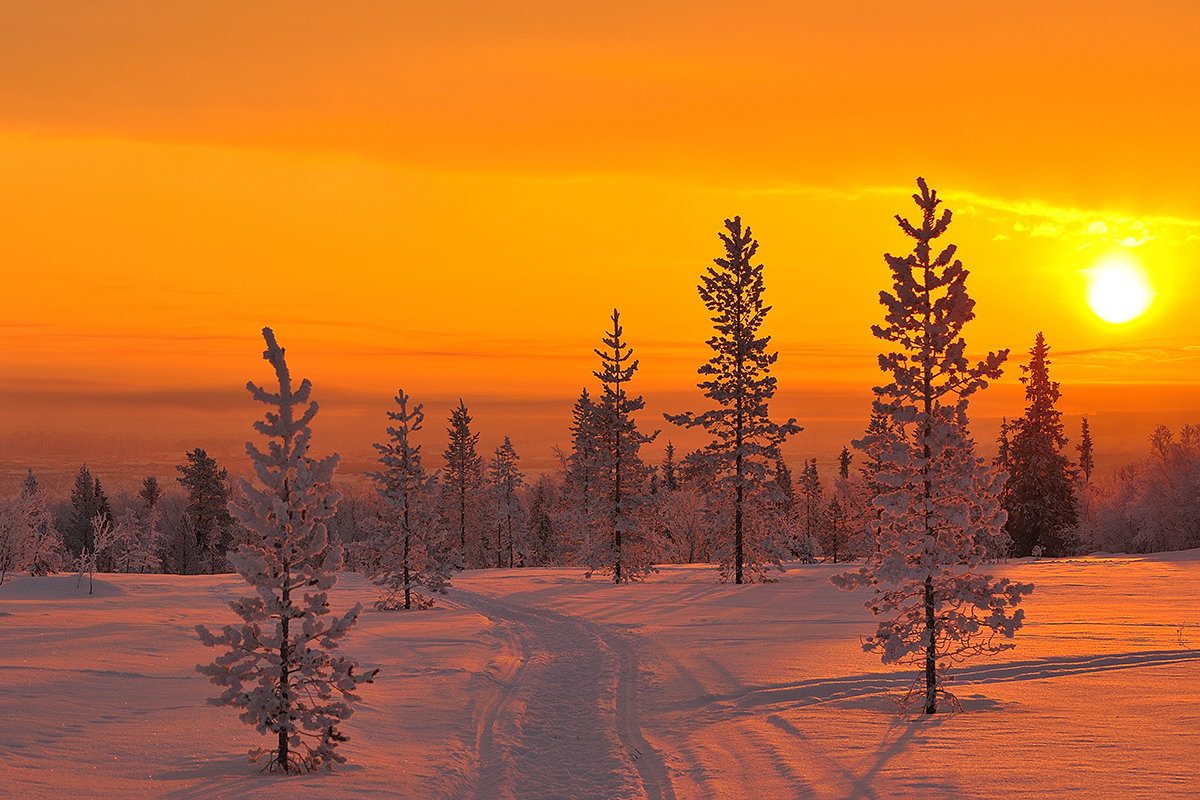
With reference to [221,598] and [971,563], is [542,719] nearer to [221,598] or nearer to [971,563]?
[971,563]

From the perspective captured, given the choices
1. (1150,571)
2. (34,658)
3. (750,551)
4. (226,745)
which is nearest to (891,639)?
(226,745)

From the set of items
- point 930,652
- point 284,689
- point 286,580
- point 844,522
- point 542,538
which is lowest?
point 542,538

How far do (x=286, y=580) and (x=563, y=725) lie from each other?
5.81 m

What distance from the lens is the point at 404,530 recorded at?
123ft

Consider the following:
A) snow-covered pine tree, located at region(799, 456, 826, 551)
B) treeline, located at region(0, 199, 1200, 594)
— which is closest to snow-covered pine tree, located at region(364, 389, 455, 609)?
treeline, located at region(0, 199, 1200, 594)

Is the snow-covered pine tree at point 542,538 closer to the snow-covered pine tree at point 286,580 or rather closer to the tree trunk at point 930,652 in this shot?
the tree trunk at point 930,652

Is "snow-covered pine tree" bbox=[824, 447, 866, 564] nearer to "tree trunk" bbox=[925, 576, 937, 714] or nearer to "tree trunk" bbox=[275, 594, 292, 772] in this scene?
"tree trunk" bbox=[925, 576, 937, 714]

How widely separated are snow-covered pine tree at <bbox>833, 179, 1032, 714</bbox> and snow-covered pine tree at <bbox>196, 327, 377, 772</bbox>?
8107 millimetres

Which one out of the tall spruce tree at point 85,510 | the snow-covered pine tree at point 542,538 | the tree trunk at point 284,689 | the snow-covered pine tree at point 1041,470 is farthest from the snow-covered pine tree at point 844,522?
the tree trunk at point 284,689

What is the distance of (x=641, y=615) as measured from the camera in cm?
3209

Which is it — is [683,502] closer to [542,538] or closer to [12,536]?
[542,538]

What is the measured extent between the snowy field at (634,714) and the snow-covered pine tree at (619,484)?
61.9ft

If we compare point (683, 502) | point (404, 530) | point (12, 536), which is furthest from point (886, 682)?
point (683, 502)

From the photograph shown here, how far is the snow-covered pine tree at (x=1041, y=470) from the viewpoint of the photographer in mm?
66375
